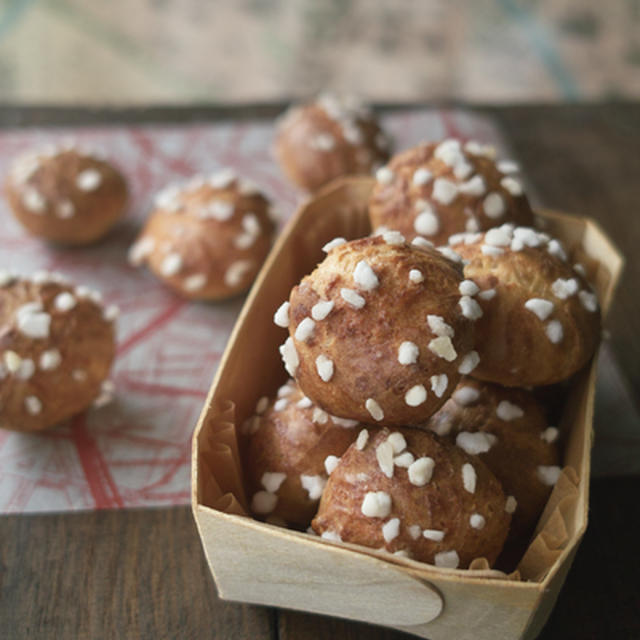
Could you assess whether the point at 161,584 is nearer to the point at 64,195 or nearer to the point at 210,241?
the point at 210,241

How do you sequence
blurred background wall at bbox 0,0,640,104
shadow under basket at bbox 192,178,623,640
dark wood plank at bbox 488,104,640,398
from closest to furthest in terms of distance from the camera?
shadow under basket at bbox 192,178,623,640 < dark wood plank at bbox 488,104,640,398 < blurred background wall at bbox 0,0,640,104

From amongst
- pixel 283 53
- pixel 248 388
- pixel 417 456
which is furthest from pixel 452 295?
pixel 283 53

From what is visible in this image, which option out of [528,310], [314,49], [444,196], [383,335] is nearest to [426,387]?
[383,335]

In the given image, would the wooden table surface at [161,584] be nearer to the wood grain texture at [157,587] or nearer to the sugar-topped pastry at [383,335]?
the wood grain texture at [157,587]

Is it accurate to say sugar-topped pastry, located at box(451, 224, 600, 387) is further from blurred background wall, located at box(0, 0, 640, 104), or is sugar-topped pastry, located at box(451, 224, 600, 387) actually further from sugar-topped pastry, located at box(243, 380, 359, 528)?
blurred background wall, located at box(0, 0, 640, 104)

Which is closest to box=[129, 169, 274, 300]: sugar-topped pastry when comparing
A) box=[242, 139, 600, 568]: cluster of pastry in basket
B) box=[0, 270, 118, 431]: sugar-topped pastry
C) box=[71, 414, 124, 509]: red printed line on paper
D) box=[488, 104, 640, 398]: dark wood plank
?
box=[0, 270, 118, 431]: sugar-topped pastry
